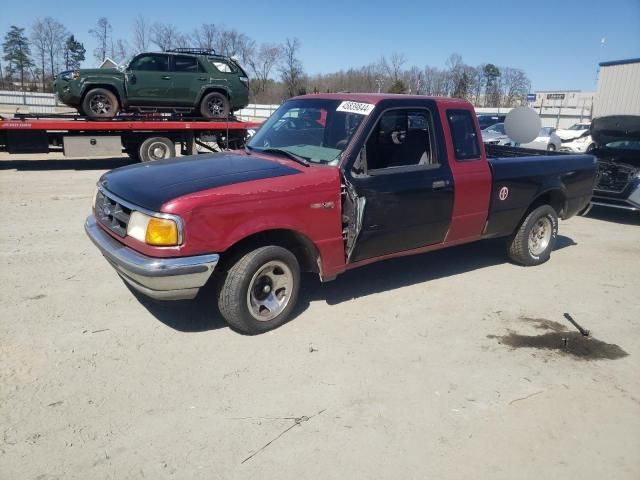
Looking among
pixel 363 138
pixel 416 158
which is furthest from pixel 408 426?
pixel 416 158

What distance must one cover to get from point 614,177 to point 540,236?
4200 millimetres

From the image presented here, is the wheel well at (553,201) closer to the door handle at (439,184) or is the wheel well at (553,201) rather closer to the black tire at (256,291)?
the door handle at (439,184)

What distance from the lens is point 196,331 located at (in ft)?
12.6

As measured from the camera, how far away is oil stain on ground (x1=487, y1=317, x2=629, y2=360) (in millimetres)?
3789

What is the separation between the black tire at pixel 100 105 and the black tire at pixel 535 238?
999 cm

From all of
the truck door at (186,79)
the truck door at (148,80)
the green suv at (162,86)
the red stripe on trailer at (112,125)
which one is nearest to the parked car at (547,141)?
the green suv at (162,86)

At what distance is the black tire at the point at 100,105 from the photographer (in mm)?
11867

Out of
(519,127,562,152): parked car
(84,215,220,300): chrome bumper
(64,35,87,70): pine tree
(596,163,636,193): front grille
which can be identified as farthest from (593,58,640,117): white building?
(64,35,87,70): pine tree

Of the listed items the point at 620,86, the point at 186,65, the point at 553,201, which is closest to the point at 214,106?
the point at 186,65

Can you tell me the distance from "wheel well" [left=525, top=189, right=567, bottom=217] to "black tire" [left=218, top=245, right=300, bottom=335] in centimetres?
332

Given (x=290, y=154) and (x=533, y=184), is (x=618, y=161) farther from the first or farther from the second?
(x=290, y=154)

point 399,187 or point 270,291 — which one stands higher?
point 399,187

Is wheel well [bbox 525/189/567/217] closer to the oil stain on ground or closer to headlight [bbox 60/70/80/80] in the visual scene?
the oil stain on ground

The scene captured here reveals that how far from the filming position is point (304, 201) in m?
3.74
